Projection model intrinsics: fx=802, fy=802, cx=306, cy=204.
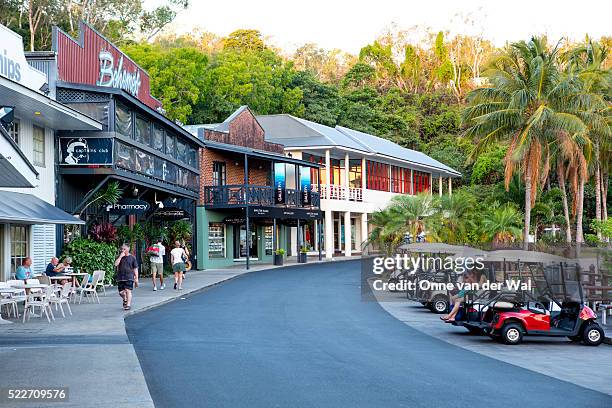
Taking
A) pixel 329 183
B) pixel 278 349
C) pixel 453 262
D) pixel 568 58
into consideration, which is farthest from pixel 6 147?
pixel 329 183

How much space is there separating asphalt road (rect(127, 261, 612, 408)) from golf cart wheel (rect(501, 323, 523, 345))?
4.42 feet

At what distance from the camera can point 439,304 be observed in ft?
70.3

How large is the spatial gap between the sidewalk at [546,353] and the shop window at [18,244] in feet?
35.4

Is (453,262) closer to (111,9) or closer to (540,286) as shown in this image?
(540,286)

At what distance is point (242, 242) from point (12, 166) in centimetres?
3319

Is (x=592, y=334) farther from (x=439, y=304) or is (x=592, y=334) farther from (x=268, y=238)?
(x=268, y=238)

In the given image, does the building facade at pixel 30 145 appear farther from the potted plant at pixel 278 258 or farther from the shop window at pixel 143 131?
the potted plant at pixel 278 258

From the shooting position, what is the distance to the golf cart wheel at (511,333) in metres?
15.5

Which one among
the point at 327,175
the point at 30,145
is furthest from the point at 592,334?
the point at 327,175

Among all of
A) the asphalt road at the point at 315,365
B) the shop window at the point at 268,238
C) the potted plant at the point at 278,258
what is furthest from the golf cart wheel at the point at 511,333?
the shop window at the point at 268,238

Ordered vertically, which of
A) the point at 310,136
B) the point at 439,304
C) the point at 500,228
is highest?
the point at 310,136

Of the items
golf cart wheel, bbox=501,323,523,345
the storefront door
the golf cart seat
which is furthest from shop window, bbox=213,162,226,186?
golf cart wheel, bbox=501,323,523,345

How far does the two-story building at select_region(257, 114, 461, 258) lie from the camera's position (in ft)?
167

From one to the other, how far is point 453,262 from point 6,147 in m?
11.6
